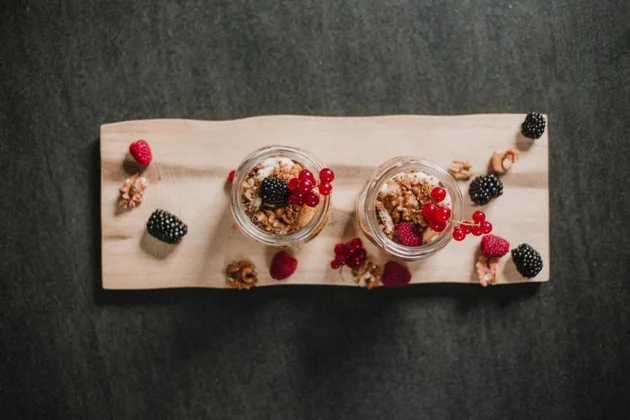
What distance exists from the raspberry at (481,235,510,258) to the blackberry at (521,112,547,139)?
0.68ft

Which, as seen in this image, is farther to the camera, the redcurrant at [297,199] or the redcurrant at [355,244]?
the redcurrant at [355,244]

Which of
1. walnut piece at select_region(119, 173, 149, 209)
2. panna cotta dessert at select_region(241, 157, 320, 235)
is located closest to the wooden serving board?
walnut piece at select_region(119, 173, 149, 209)

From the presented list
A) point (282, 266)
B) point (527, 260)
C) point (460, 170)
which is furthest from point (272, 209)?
point (527, 260)

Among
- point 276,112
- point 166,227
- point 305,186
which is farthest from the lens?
point 276,112

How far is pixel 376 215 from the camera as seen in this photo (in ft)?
2.83

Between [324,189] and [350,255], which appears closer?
[324,189]

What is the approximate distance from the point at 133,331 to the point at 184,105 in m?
0.48

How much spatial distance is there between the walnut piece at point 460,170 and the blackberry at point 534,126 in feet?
Result: 0.43

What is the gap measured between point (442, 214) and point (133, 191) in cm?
57

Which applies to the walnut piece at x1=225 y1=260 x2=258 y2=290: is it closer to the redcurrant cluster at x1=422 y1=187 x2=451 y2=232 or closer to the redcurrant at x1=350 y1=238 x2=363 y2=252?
the redcurrant at x1=350 y1=238 x2=363 y2=252

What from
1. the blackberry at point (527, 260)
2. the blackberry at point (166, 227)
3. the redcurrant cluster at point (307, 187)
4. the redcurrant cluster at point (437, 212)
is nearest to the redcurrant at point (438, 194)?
the redcurrant cluster at point (437, 212)

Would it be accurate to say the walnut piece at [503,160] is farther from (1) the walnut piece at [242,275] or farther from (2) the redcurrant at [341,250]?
(1) the walnut piece at [242,275]

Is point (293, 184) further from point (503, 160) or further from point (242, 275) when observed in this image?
point (503, 160)

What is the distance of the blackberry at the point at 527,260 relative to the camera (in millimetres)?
987
